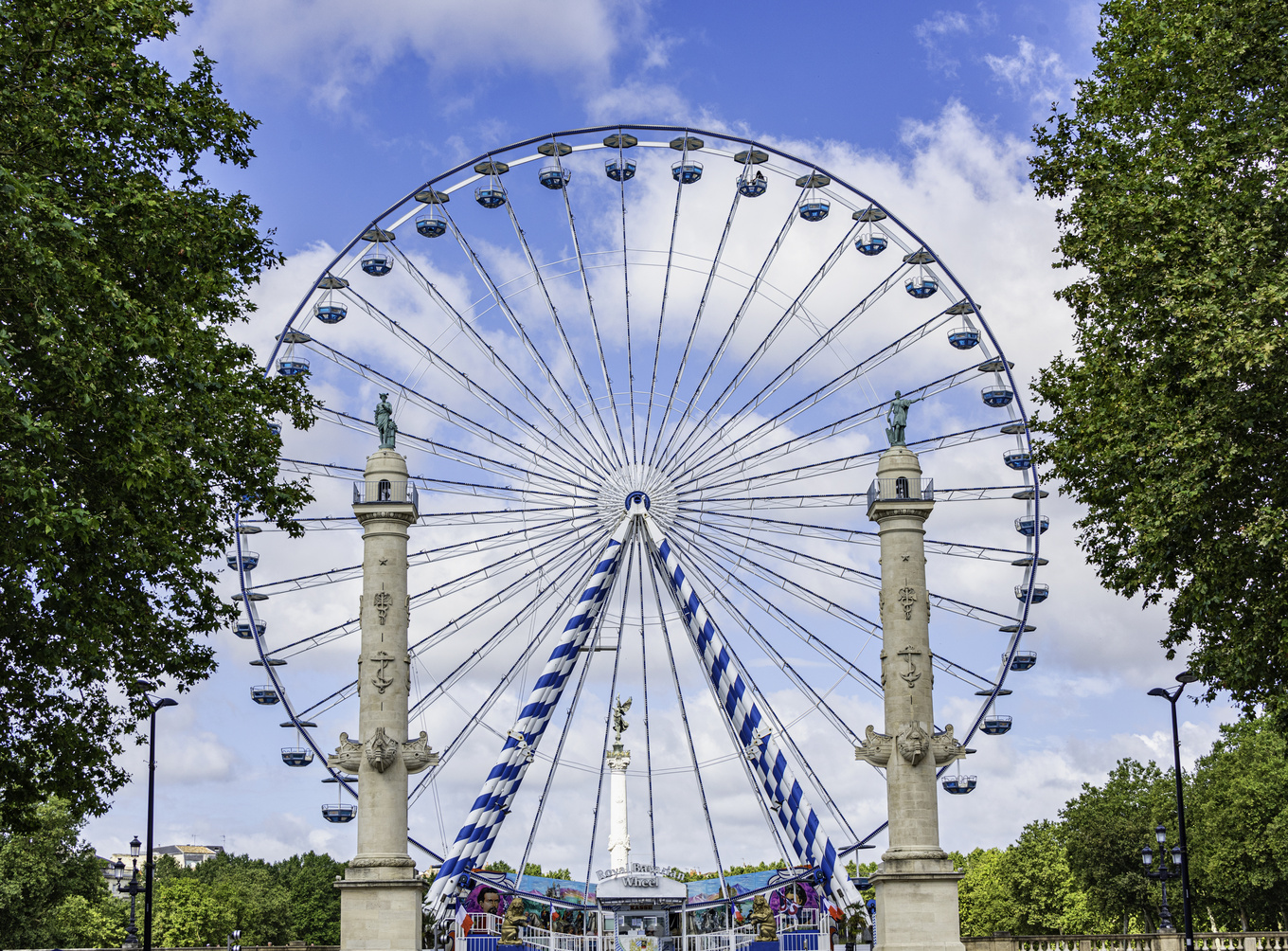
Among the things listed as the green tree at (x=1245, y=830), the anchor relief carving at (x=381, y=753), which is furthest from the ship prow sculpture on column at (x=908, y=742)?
the green tree at (x=1245, y=830)

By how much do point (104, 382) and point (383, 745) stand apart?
16.9m

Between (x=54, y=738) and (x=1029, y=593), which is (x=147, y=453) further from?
(x=1029, y=593)

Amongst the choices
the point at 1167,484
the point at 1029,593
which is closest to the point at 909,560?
the point at 1029,593

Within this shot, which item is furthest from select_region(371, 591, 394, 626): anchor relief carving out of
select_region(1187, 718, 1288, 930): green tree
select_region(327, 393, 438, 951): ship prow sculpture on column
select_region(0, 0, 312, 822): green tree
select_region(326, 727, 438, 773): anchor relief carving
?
select_region(1187, 718, 1288, 930): green tree

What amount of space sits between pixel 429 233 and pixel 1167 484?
89.8ft

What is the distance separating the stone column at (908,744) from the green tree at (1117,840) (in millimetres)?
42618

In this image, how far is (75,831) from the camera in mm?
66500

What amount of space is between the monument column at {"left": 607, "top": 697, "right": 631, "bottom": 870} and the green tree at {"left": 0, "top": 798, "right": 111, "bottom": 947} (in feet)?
73.3

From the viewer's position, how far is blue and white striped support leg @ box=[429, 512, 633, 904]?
45.2 metres

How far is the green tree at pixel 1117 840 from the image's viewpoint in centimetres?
7725

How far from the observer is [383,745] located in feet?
127

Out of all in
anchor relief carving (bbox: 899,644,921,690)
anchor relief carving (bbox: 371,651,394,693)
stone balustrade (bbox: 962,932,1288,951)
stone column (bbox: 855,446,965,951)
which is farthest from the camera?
stone balustrade (bbox: 962,932,1288,951)

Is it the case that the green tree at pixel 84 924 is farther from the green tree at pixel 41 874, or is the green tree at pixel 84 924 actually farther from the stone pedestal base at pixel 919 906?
the stone pedestal base at pixel 919 906

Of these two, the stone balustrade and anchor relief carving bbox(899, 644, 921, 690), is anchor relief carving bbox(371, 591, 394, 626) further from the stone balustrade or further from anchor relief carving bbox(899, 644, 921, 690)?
the stone balustrade
